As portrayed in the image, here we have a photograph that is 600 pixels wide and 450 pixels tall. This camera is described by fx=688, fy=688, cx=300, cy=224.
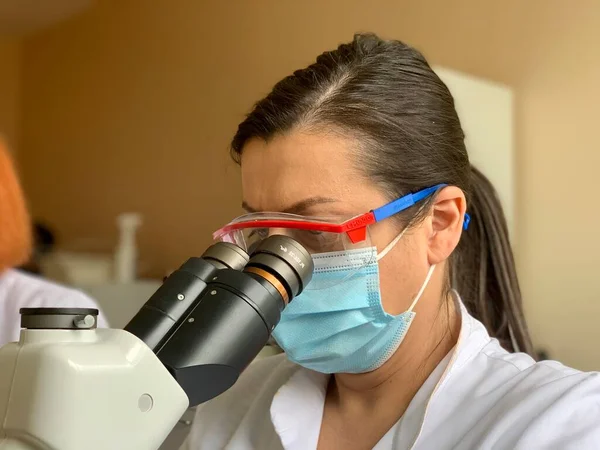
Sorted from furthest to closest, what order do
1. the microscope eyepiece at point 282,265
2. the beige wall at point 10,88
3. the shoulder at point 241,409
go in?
the beige wall at point 10,88
the shoulder at point 241,409
the microscope eyepiece at point 282,265

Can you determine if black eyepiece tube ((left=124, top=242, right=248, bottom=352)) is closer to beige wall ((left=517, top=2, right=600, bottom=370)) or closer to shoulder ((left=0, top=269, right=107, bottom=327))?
shoulder ((left=0, top=269, right=107, bottom=327))

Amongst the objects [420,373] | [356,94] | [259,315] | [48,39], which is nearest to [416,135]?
[356,94]

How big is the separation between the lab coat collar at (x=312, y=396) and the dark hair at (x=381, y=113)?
172 millimetres

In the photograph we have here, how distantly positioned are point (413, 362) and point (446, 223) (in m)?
0.19

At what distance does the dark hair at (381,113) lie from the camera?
0.91 meters

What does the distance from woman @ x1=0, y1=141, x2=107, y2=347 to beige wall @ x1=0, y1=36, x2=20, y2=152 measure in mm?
2589

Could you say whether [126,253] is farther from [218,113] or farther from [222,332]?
[222,332]

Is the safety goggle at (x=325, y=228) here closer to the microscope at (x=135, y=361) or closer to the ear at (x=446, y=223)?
the ear at (x=446, y=223)

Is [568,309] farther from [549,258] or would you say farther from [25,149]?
[25,149]

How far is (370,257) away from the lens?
2.94 feet

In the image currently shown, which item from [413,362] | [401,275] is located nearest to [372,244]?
[401,275]

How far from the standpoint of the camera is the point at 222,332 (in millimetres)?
587

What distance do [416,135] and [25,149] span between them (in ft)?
11.3

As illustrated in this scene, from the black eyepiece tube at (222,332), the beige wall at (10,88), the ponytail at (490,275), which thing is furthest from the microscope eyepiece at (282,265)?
the beige wall at (10,88)
